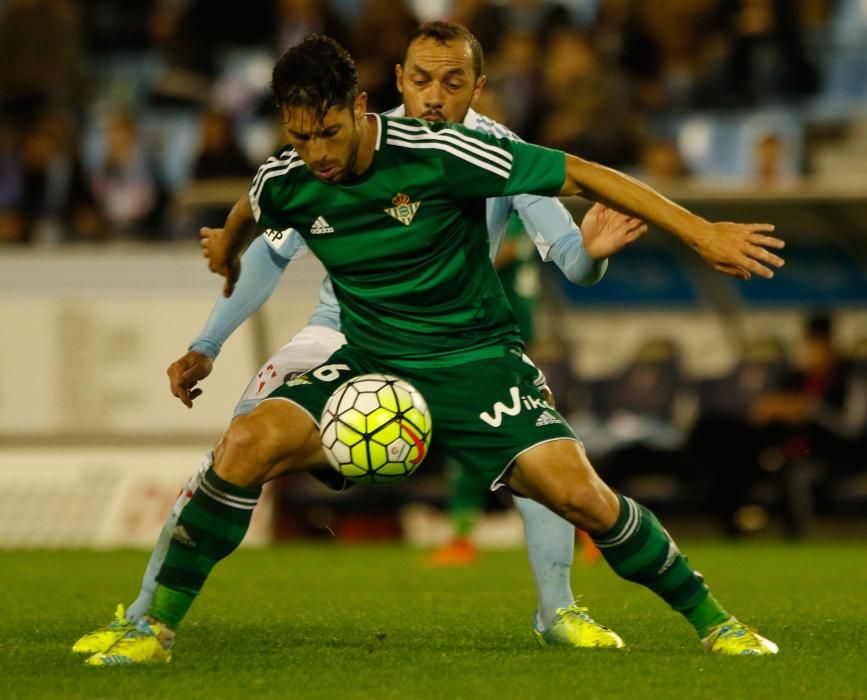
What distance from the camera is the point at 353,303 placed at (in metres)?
5.71

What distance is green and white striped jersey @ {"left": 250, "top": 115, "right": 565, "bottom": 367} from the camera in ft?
17.8

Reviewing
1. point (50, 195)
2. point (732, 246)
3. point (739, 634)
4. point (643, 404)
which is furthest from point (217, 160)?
point (732, 246)

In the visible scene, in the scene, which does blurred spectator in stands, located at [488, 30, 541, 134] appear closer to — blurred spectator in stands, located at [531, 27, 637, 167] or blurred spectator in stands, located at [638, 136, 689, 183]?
blurred spectator in stands, located at [531, 27, 637, 167]

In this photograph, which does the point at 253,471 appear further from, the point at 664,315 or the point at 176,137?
the point at 176,137

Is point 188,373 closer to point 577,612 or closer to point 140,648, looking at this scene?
point 140,648

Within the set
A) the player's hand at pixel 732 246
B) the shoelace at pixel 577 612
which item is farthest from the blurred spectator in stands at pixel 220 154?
the player's hand at pixel 732 246

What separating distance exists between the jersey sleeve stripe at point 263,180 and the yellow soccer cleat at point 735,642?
6.31ft

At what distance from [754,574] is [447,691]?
515 cm

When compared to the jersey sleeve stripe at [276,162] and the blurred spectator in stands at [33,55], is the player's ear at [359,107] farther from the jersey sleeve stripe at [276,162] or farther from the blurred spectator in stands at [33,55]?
the blurred spectator in stands at [33,55]

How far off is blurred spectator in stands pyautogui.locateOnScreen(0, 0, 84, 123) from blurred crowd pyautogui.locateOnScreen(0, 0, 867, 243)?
13mm

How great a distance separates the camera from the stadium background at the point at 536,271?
12844 millimetres

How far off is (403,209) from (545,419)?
0.77 meters

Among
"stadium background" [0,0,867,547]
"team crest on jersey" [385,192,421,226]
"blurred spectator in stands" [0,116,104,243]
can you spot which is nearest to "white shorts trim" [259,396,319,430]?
"team crest on jersey" [385,192,421,226]

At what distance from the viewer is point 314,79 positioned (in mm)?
5148
